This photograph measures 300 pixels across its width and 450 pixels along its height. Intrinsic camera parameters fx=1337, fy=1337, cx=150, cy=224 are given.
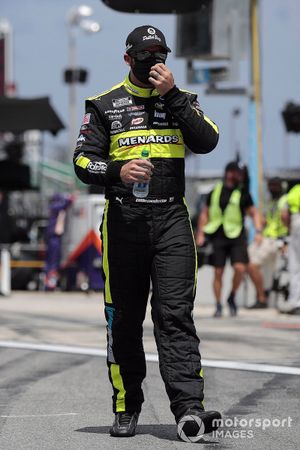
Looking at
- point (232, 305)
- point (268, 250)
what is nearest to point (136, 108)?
point (232, 305)

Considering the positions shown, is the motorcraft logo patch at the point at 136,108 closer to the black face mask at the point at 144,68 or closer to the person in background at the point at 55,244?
the black face mask at the point at 144,68

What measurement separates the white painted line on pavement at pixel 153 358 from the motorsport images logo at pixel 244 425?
2128mm

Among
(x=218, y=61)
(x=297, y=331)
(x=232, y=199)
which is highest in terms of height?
(x=218, y=61)

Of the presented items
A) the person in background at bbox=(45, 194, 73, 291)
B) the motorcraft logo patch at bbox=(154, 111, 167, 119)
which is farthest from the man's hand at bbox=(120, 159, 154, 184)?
the person in background at bbox=(45, 194, 73, 291)

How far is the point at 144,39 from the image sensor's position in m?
6.35

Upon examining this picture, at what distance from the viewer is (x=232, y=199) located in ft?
50.5

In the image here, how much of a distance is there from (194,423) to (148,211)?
1036mm

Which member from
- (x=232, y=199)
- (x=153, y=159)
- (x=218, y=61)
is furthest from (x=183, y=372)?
(x=218, y=61)

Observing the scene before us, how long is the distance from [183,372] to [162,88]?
1347 millimetres

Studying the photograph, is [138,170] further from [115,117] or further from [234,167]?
[234,167]

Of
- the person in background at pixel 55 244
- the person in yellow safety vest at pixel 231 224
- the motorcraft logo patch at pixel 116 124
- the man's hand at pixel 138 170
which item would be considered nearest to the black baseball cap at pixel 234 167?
the person in yellow safety vest at pixel 231 224

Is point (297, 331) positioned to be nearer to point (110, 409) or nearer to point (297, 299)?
point (297, 299)

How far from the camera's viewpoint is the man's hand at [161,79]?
20.6 ft

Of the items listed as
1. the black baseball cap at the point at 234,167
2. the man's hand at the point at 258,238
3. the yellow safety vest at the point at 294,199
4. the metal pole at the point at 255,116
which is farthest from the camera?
the metal pole at the point at 255,116
